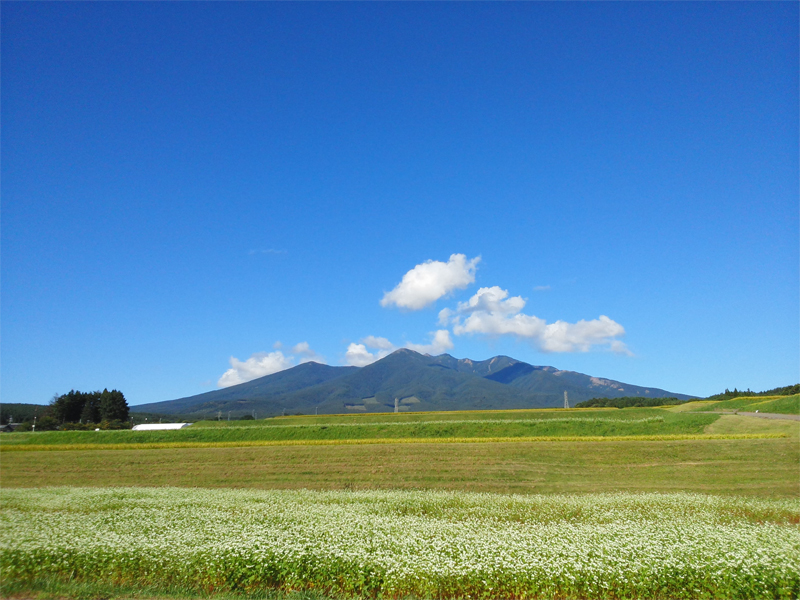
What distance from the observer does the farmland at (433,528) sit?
1016 cm

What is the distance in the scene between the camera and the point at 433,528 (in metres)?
13.9

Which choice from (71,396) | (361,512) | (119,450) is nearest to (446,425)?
(119,450)

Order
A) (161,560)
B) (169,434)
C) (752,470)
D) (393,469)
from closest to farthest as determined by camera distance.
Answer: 1. (161,560)
2. (752,470)
3. (393,469)
4. (169,434)

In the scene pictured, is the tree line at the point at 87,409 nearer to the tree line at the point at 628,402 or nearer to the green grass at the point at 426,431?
the green grass at the point at 426,431

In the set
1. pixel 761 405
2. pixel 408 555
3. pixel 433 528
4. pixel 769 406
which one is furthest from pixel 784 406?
pixel 408 555

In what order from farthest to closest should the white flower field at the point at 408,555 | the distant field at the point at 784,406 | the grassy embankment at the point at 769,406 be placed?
1. the grassy embankment at the point at 769,406
2. the distant field at the point at 784,406
3. the white flower field at the point at 408,555

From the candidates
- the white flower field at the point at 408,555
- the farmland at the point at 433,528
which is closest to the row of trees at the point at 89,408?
the farmland at the point at 433,528

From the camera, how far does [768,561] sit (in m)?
10.3

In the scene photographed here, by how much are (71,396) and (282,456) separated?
392ft

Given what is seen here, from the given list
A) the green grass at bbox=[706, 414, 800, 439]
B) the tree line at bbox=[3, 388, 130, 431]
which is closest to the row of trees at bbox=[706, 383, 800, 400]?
the green grass at bbox=[706, 414, 800, 439]

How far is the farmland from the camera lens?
1016cm

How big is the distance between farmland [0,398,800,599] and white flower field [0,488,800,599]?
4 cm

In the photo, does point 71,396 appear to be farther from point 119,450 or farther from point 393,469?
point 393,469

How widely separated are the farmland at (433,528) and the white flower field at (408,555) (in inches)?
1.7
